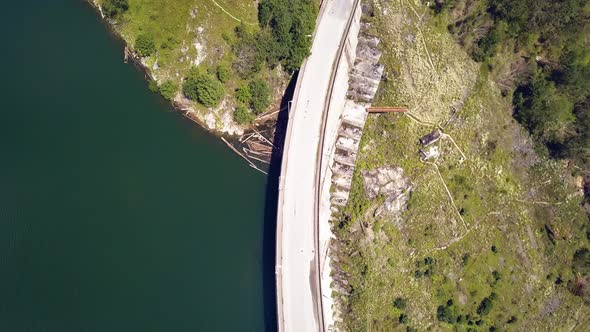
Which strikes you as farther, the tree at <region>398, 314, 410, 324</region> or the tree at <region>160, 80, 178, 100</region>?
the tree at <region>398, 314, 410, 324</region>

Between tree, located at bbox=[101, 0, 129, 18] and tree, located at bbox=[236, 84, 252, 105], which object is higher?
tree, located at bbox=[101, 0, 129, 18]

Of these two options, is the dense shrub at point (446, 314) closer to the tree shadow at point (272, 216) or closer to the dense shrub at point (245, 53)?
the tree shadow at point (272, 216)

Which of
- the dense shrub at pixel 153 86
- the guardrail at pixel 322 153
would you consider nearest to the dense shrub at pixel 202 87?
the dense shrub at pixel 153 86

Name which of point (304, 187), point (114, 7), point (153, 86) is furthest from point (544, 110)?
point (114, 7)

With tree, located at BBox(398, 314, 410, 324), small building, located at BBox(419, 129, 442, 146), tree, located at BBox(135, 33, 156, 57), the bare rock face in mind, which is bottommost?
tree, located at BBox(398, 314, 410, 324)

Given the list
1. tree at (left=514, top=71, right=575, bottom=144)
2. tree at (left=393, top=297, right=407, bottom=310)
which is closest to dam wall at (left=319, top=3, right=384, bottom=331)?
tree at (left=393, top=297, right=407, bottom=310)

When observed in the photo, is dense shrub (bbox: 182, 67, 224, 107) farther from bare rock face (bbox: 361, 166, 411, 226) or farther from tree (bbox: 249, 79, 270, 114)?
bare rock face (bbox: 361, 166, 411, 226)

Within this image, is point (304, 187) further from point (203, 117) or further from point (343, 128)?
point (203, 117)
